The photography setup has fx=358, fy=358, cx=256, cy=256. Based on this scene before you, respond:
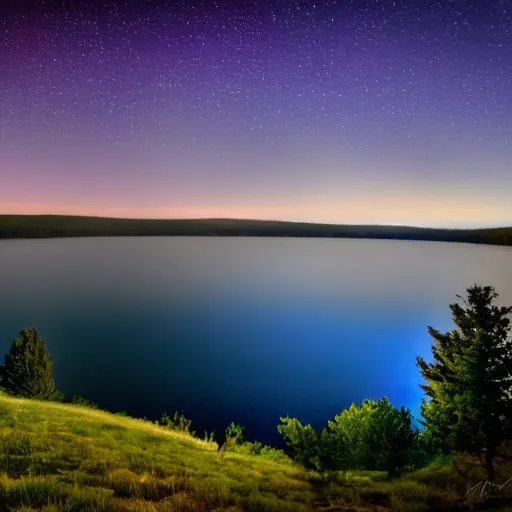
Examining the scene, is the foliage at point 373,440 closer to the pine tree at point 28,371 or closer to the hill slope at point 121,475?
the hill slope at point 121,475

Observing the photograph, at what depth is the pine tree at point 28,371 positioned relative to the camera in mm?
49062

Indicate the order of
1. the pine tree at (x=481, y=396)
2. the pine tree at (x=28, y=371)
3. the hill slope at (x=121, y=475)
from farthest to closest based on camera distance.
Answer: the pine tree at (x=28, y=371), the pine tree at (x=481, y=396), the hill slope at (x=121, y=475)

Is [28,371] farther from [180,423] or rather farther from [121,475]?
[121,475]

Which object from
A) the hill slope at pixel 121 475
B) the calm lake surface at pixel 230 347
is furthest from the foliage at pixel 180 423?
the hill slope at pixel 121 475

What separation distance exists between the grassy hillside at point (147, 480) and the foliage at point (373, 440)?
12.7 feet

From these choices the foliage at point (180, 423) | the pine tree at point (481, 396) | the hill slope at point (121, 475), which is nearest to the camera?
the hill slope at point (121, 475)

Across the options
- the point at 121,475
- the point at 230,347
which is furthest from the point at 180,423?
the point at 230,347

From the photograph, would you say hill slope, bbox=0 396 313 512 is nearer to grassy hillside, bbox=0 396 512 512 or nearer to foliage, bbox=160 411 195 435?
grassy hillside, bbox=0 396 512 512

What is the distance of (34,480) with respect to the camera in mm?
10406

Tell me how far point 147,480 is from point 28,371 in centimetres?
4708

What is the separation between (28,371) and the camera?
4953 cm

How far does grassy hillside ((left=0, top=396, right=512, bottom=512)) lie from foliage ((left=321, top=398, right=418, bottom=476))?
387cm

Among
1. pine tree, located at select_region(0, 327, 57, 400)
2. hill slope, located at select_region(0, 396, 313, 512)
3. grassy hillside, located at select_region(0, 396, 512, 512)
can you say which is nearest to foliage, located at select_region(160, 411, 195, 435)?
pine tree, located at select_region(0, 327, 57, 400)

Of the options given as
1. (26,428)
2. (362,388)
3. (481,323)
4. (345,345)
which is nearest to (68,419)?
(26,428)
